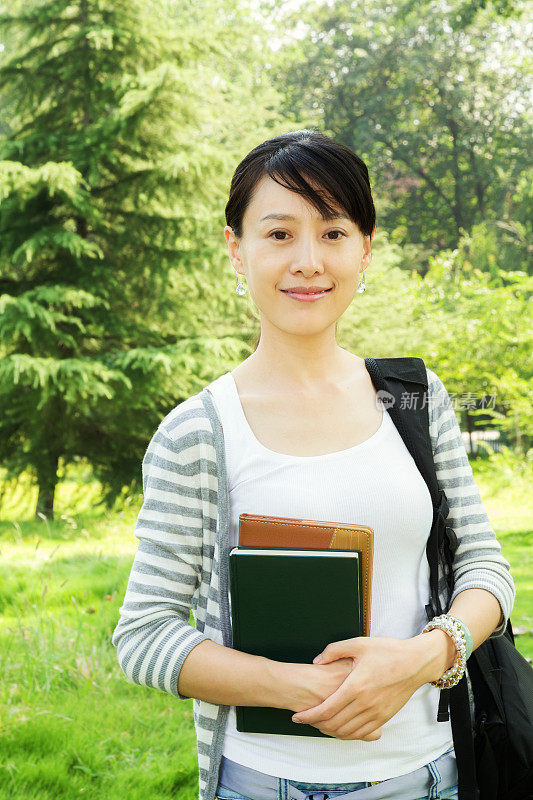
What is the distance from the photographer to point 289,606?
1175 mm

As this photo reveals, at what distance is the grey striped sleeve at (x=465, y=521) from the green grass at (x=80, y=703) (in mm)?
1845

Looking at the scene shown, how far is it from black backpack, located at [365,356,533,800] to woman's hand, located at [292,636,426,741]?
0.19 m

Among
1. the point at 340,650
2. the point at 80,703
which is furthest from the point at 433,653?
the point at 80,703

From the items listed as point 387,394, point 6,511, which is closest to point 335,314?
point 387,394

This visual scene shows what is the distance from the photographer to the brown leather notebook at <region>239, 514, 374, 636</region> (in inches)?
45.9

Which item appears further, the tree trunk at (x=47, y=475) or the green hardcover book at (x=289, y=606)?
the tree trunk at (x=47, y=475)

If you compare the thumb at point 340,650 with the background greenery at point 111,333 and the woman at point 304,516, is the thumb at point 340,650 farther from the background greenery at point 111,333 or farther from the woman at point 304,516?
the background greenery at point 111,333

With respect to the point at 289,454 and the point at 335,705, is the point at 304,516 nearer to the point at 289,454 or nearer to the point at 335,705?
the point at 289,454

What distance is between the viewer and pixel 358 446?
1.36m

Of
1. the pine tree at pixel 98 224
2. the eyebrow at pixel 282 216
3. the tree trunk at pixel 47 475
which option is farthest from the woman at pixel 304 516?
the tree trunk at pixel 47 475

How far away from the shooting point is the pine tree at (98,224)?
7.41 metres

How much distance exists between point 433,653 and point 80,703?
2.50 metres

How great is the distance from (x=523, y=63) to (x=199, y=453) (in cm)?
2735

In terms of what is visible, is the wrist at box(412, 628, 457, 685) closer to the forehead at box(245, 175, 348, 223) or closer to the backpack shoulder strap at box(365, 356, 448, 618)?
the backpack shoulder strap at box(365, 356, 448, 618)
